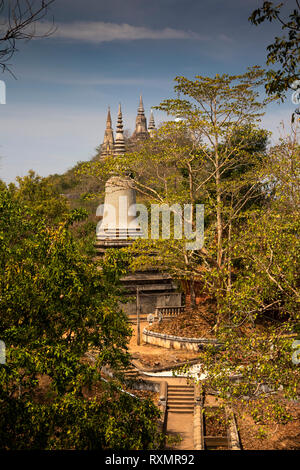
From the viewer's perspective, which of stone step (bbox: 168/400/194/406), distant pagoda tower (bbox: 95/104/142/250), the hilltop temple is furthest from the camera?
distant pagoda tower (bbox: 95/104/142/250)

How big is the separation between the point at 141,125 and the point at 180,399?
61.7 meters

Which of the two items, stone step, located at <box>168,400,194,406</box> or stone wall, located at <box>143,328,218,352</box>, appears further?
stone wall, located at <box>143,328,218,352</box>

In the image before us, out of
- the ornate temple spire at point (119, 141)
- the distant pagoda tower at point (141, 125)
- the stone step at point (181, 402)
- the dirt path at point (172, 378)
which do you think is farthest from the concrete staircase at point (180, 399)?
the distant pagoda tower at point (141, 125)

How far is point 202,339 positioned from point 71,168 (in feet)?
203

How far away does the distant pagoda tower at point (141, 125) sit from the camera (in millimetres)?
75375

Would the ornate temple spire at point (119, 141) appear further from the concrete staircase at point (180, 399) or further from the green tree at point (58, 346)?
the green tree at point (58, 346)

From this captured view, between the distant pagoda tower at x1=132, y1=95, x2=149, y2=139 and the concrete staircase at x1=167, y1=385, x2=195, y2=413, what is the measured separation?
191 ft

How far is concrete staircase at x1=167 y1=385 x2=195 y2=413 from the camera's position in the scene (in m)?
19.9

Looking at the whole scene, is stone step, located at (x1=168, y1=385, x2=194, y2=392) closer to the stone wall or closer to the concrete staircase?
the concrete staircase

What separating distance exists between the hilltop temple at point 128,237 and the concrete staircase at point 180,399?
994 cm

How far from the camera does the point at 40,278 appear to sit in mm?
11891

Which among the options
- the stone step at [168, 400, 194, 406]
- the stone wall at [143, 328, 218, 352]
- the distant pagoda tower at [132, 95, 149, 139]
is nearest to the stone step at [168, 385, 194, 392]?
the stone step at [168, 400, 194, 406]

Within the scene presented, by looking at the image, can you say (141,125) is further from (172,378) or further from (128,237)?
(172,378)
